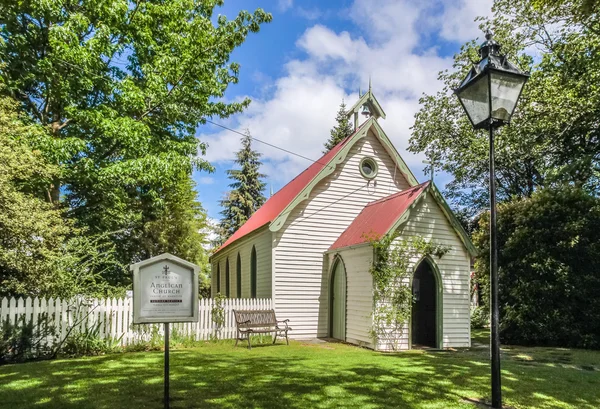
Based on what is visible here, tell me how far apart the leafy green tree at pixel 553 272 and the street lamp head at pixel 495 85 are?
11405 millimetres

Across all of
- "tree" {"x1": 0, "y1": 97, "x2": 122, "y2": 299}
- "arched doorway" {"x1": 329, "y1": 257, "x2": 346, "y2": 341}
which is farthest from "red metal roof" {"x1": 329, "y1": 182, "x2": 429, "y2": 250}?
"tree" {"x1": 0, "y1": 97, "x2": 122, "y2": 299}

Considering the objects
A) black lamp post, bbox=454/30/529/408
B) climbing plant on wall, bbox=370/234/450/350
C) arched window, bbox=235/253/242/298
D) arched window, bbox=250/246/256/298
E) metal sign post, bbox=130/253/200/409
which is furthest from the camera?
arched window, bbox=235/253/242/298

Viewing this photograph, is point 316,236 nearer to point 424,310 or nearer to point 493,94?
point 424,310

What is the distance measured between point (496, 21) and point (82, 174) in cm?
2133

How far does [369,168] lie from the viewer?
1880 centimetres

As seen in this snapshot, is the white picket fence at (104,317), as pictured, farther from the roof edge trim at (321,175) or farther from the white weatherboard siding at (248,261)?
the roof edge trim at (321,175)

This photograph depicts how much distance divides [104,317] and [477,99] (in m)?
11.7

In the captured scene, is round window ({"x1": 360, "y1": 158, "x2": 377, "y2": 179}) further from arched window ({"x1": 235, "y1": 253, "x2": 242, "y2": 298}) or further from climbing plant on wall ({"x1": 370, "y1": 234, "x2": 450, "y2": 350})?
arched window ({"x1": 235, "y1": 253, "x2": 242, "y2": 298})

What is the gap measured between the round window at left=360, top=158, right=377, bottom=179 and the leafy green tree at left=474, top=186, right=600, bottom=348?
6098 mm

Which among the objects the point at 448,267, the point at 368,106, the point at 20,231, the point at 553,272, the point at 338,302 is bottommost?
the point at 338,302

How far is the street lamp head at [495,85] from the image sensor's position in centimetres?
609

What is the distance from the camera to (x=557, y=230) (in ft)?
51.1

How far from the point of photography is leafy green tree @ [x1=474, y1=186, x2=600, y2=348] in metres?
15.0

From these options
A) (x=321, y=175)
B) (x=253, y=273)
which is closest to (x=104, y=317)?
(x=253, y=273)
